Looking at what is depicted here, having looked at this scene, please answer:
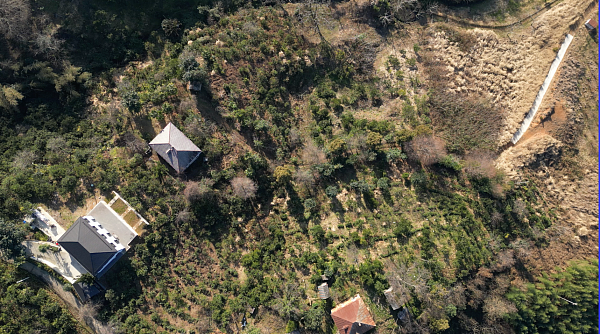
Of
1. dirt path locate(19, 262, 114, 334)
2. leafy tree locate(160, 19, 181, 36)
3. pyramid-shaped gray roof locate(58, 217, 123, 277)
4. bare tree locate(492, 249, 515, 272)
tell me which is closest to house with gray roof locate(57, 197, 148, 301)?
pyramid-shaped gray roof locate(58, 217, 123, 277)

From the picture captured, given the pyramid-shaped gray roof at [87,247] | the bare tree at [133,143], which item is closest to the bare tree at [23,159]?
the bare tree at [133,143]

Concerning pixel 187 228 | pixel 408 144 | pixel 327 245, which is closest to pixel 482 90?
pixel 408 144

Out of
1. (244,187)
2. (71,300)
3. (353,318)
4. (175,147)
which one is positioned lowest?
(353,318)

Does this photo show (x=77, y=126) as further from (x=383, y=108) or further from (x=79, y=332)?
(x=383, y=108)

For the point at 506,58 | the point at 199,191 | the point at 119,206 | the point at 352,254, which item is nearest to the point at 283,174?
the point at 199,191

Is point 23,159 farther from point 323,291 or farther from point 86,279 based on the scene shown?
point 323,291

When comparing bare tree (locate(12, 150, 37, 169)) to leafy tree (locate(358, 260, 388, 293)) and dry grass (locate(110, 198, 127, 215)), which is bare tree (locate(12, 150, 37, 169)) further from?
leafy tree (locate(358, 260, 388, 293))
